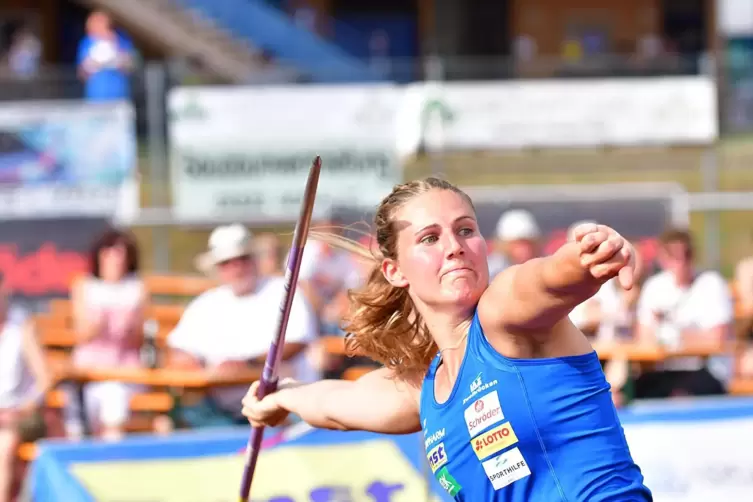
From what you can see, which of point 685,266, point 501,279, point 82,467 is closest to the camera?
point 501,279

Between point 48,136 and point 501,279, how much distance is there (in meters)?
10.0

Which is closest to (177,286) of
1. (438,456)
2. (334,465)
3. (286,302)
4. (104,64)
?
(104,64)

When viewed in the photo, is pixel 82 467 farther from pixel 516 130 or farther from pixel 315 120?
pixel 516 130

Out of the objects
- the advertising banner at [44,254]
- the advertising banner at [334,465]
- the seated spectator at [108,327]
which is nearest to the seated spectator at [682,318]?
the advertising banner at [334,465]

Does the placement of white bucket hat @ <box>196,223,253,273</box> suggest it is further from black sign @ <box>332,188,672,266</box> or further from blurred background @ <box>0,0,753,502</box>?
black sign @ <box>332,188,672,266</box>

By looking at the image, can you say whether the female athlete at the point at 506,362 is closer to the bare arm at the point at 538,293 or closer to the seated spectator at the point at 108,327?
the bare arm at the point at 538,293

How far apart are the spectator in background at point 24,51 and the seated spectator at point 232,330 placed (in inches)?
545

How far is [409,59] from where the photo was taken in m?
28.3

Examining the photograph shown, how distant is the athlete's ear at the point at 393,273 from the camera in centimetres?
359

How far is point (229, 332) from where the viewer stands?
314 inches

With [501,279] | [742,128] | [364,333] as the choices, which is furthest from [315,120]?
[501,279]

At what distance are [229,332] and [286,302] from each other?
13.4 feet

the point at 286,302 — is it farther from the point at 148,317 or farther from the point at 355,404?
the point at 148,317

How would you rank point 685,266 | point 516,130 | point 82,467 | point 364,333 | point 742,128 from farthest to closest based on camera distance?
point 742,128
point 516,130
point 685,266
point 82,467
point 364,333
